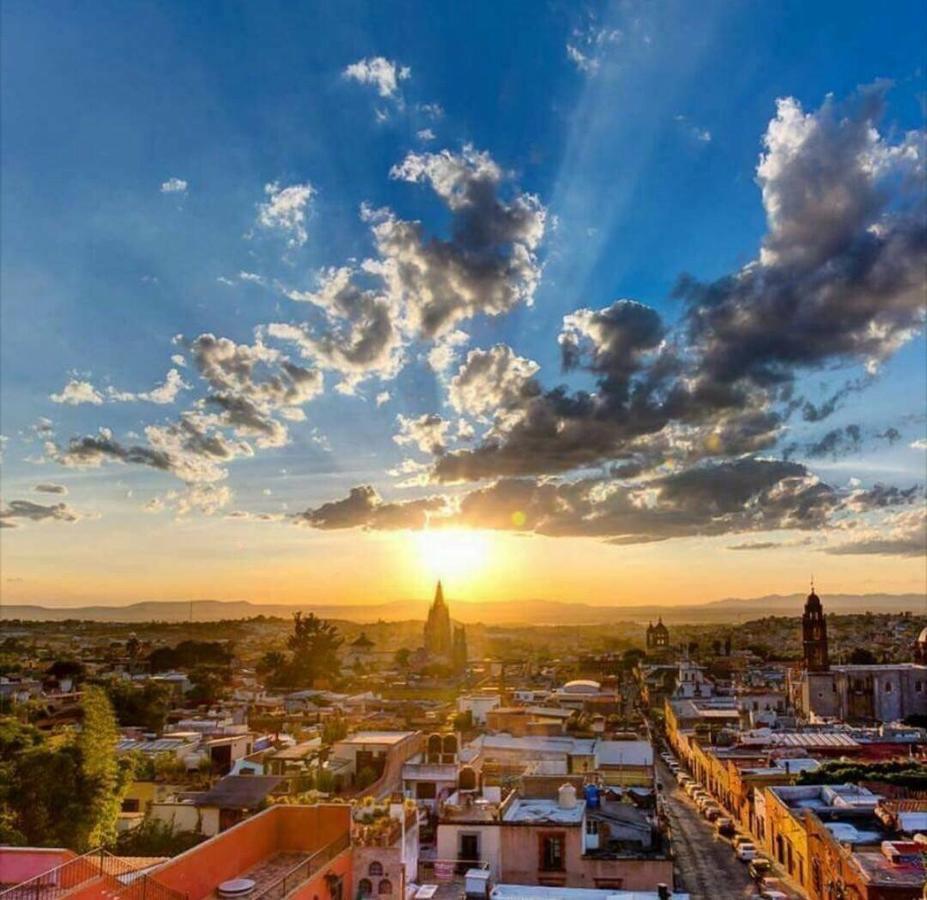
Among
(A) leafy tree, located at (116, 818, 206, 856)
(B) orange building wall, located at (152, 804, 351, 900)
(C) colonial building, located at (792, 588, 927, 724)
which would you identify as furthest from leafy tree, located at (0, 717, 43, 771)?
(C) colonial building, located at (792, 588, 927, 724)

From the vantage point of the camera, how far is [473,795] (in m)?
32.1

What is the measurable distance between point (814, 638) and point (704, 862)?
4211 centimetres

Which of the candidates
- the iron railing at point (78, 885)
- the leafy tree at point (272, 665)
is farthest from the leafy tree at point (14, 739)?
the leafy tree at point (272, 665)

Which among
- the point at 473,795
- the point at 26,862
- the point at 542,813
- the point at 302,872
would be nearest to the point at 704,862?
the point at 473,795

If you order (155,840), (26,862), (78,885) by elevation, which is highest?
(78,885)

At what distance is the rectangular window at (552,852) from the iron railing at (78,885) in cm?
1373

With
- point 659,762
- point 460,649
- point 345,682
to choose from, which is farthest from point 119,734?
point 460,649

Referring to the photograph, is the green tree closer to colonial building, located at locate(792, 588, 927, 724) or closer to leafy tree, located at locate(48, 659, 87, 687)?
colonial building, located at locate(792, 588, 927, 724)

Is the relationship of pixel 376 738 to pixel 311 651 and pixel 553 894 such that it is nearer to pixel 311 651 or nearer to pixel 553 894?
pixel 553 894

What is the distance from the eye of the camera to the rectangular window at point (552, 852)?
27.0 meters

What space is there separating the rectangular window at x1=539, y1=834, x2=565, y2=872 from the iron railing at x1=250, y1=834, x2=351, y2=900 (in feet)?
27.2

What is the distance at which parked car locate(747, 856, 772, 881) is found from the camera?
3523cm

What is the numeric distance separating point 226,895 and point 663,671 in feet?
341

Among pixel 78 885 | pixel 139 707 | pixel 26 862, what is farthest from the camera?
pixel 139 707
